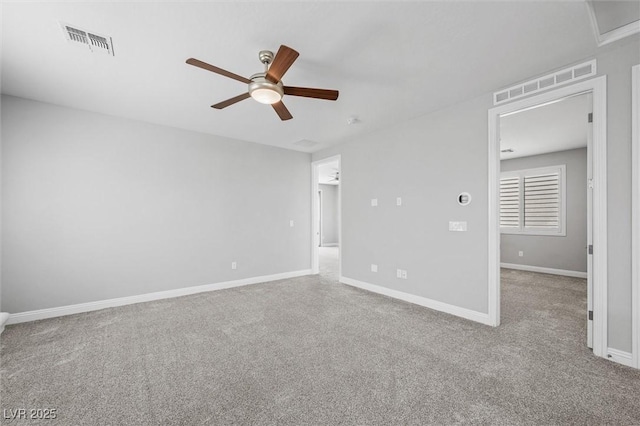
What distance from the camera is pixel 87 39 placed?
2.20 m

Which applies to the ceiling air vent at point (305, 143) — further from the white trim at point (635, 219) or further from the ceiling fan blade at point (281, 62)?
the white trim at point (635, 219)

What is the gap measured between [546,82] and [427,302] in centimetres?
295

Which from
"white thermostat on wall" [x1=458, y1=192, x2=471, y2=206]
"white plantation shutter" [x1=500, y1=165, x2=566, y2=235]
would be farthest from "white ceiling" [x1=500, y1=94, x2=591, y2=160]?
"white thermostat on wall" [x1=458, y1=192, x2=471, y2=206]

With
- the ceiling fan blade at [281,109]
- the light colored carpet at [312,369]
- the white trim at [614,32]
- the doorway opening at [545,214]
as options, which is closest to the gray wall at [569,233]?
the doorway opening at [545,214]

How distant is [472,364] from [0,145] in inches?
225

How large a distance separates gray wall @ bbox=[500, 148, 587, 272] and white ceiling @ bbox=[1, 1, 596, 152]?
4.38 meters

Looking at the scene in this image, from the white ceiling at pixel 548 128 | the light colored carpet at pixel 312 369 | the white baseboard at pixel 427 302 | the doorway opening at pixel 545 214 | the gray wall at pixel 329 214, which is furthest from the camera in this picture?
the gray wall at pixel 329 214

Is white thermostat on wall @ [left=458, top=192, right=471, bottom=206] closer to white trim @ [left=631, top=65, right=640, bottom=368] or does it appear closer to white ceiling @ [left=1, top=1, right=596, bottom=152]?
white ceiling @ [left=1, top=1, right=596, bottom=152]

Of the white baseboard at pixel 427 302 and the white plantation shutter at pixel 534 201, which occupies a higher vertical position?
the white plantation shutter at pixel 534 201

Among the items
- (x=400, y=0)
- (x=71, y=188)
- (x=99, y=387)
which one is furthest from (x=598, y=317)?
(x=71, y=188)

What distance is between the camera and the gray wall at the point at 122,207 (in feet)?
10.7

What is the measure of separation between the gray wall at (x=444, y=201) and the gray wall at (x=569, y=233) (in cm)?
424

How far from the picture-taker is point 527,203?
6285 mm

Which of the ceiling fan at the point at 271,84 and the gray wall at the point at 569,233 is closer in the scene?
the ceiling fan at the point at 271,84
